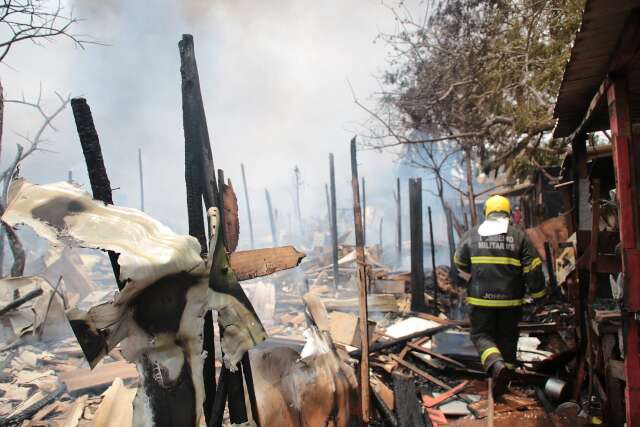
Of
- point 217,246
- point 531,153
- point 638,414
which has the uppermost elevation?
point 531,153

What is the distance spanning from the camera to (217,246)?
2.10 metres

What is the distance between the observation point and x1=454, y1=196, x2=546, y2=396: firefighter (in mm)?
4492

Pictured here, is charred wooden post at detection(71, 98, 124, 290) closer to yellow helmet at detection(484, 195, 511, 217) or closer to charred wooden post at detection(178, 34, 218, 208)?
charred wooden post at detection(178, 34, 218, 208)

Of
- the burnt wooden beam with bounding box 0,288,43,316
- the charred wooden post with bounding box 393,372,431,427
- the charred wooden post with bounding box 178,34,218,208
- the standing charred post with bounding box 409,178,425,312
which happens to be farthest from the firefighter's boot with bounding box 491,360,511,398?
the burnt wooden beam with bounding box 0,288,43,316

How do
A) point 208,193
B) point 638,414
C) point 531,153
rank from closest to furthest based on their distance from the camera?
point 208,193
point 638,414
point 531,153

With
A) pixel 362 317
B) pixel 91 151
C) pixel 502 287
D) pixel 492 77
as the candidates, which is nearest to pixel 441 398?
pixel 502 287

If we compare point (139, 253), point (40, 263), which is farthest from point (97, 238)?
point (40, 263)

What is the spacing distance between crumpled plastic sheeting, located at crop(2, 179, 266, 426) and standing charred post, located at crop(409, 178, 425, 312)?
7640 millimetres

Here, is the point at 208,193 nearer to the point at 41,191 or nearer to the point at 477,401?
the point at 41,191

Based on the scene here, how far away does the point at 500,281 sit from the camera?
14.8ft

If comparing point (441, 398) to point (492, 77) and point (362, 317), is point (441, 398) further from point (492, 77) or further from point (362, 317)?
point (492, 77)

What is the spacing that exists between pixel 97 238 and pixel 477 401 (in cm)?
469

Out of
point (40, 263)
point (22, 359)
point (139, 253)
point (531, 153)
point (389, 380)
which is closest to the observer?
point (139, 253)

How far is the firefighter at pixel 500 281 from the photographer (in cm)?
449
